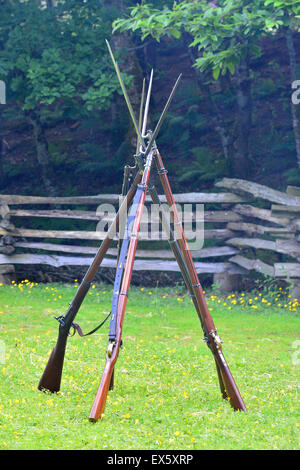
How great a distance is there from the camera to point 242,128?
40.5 ft

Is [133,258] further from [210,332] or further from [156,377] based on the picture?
[156,377]

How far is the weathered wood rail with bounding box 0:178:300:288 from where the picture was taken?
941cm

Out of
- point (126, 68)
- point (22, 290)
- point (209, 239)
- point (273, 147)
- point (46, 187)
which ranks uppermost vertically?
point (126, 68)

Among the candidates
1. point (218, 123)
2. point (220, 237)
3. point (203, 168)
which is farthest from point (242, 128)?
point (220, 237)

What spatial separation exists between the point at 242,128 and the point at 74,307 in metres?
8.58

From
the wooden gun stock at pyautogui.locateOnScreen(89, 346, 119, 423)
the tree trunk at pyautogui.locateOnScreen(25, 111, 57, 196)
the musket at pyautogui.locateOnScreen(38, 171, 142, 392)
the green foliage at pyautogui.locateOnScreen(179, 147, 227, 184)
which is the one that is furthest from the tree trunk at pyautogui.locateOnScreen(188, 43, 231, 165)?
the wooden gun stock at pyautogui.locateOnScreen(89, 346, 119, 423)

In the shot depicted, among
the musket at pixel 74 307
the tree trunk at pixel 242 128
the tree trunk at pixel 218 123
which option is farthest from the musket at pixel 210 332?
the tree trunk at pixel 218 123

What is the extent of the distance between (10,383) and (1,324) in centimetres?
258

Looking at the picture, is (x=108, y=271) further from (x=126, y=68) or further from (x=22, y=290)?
(x=126, y=68)

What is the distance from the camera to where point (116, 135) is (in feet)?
44.2

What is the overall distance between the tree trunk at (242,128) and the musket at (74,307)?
7.95 metres

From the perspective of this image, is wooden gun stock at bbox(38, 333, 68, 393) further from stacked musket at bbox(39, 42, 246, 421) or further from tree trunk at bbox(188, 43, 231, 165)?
tree trunk at bbox(188, 43, 231, 165)

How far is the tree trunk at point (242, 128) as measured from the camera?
1229 centimetres
